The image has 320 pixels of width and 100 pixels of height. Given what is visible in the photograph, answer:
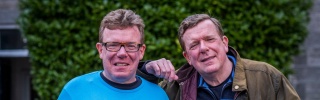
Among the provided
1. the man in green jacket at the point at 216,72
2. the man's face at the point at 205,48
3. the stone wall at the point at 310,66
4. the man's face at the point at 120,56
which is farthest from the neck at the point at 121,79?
the stone wall at the point at 310,66

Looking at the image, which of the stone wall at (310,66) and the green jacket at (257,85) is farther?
the stone wall at (310,66)

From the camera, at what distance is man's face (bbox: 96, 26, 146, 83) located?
310cm

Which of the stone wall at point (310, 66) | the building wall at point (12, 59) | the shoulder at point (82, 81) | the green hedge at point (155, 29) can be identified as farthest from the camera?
the building wall at point (12, 59)

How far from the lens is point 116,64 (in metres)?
3.12

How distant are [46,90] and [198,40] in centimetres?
312

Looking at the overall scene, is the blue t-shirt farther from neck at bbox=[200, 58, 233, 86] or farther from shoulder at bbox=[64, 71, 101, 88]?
neck at bbox=[200, 58, 233, 86]

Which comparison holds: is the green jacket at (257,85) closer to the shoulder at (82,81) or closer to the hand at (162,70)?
the hand at (162,70)

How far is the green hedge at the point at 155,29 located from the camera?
18.8ft

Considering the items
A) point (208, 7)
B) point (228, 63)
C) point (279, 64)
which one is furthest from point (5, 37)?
point (228, 63)

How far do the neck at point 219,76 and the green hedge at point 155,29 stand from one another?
7.21ft

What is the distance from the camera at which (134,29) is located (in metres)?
3.16

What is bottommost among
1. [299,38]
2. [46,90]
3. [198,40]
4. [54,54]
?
[46,90]

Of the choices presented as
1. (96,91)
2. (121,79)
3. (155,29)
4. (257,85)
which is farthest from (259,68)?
(155,29)

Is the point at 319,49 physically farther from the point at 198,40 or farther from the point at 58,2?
the point at 198,40
